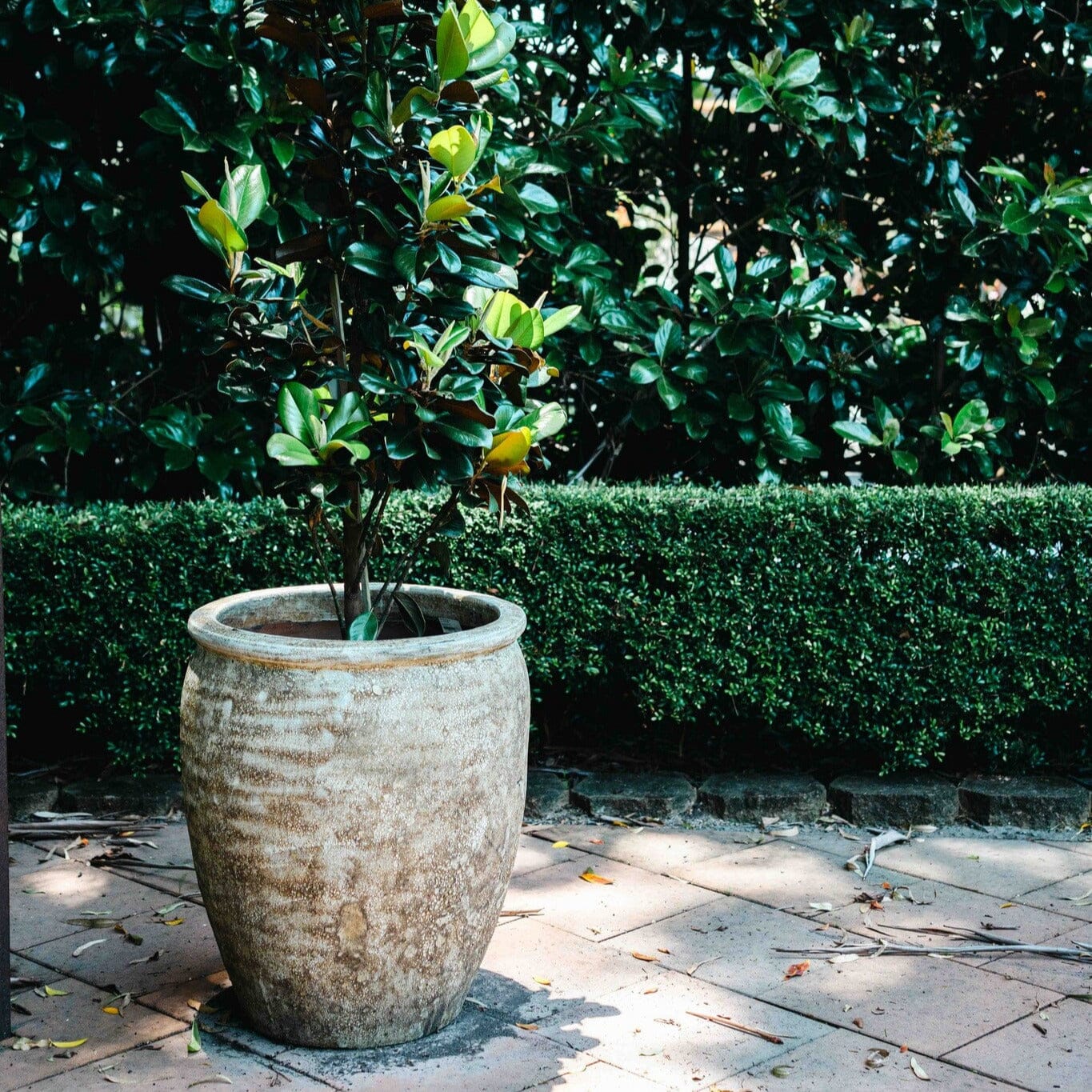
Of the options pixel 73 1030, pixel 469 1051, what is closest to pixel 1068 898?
pixel 469 1051

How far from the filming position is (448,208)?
3023mm

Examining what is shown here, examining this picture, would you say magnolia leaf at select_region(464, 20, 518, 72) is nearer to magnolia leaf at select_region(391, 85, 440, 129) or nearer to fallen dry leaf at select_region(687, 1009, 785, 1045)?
magnolia leaf at select_region(391, 85, 440, 129)

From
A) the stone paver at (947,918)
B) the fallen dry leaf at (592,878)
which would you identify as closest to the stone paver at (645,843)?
the fallen dry leaf at (592,878)

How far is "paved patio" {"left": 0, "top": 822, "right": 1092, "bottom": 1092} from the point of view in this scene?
3031mm

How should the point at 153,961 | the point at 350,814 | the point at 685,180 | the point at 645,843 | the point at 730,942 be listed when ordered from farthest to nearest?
the point at 685,180 → the point at 645,843 → the point at 730,942 → the point at 153,961 → the point at 350,814

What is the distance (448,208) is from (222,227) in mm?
549

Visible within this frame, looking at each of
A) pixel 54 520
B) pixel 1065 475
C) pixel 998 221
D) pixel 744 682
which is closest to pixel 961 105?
pixel 998 221

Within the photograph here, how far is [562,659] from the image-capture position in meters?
4.92

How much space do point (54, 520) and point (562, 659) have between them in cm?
188

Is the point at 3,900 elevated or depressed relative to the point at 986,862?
elevated

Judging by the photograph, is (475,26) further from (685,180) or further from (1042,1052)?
(685,180)

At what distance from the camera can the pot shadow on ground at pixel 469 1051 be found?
2994mm

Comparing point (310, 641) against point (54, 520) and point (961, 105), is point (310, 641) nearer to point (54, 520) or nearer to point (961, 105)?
point (54, 520)

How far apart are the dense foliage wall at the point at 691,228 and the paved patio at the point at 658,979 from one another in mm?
1758
